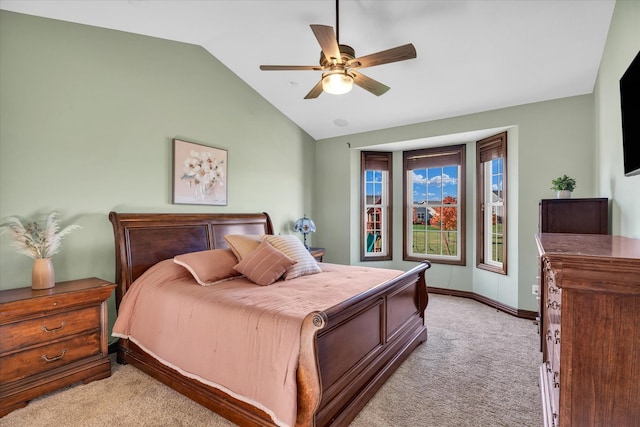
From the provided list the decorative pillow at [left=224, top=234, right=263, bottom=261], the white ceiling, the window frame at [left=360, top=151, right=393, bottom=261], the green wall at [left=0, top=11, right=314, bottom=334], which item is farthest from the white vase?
the window frame at [left=360, top=151, right=393, bottom=261]

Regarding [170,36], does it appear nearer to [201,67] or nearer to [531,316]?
[201,67]

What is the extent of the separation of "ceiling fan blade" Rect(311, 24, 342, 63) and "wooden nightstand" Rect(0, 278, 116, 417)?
2.48 meters

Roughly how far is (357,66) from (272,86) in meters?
2.16

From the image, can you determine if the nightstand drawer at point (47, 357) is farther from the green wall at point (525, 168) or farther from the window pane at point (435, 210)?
the window pane at point (435, 210)

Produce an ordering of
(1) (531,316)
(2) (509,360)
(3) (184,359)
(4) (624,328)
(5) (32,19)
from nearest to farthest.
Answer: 1. (4) (624,328)
2. (3) (184,359)
3. (5) (32,19)
4. (2) (509,360)
5. (1) (531,316)

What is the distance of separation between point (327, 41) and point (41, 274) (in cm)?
272

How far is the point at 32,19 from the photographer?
8.43ft

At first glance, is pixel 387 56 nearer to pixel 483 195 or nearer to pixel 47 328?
pixel 47 328

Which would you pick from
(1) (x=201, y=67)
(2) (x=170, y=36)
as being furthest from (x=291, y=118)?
(2) (x=170, y=36)

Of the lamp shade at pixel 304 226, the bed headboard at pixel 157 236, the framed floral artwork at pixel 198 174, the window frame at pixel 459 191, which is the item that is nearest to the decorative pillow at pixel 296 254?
the bed headboard at pixel 157 236

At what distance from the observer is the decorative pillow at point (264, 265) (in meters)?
2.73

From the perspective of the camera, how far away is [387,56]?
226 cm

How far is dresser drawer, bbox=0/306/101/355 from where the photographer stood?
82.0 inches

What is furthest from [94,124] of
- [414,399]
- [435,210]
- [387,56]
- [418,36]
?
[435,210]
